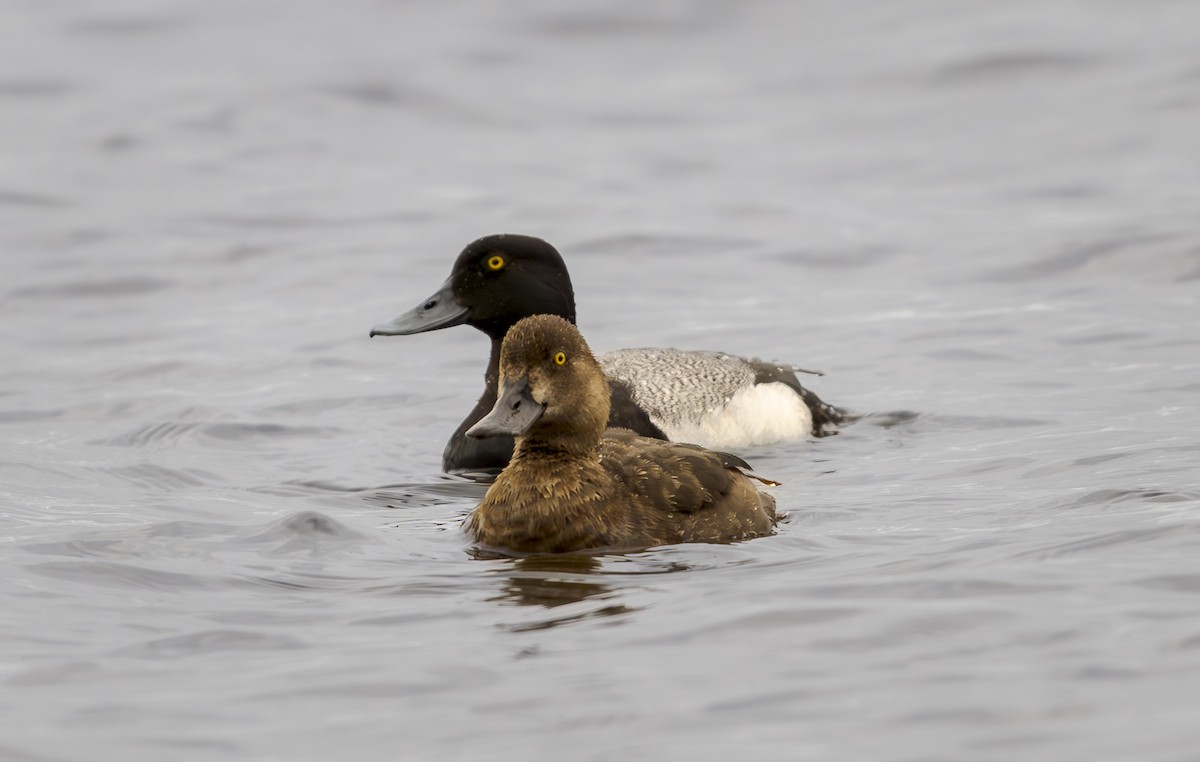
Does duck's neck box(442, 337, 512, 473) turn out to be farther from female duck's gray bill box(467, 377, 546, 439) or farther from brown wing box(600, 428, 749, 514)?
female duck's gray bill box(467, 377, 546, 439)

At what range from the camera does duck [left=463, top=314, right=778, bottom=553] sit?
7699 millimetres

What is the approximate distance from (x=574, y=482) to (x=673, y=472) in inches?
17.8

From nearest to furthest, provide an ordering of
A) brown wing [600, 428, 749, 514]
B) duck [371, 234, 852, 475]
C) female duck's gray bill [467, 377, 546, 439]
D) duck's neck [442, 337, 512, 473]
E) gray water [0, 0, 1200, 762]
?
gray water [0, 0, 1200, 762]
female duck's gray bill [467, 377, 546, 439]
brown wing [600, 428, 749, 514]
duck's neck [442, 337, 512, 473]
duck [371, 234, 852, 475]

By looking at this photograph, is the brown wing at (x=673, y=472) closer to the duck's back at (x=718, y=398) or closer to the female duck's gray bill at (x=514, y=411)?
the female duck's gray bill at (x=514, y=411)

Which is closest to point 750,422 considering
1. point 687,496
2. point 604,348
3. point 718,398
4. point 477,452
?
point 718,398

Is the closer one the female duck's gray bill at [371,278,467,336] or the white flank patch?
the white flank patch

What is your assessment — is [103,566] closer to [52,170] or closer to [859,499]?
[859,499]

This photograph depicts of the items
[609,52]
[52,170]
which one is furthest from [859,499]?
[609,52]

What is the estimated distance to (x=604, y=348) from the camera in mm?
13516

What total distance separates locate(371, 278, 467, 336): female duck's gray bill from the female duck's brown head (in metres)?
2.81

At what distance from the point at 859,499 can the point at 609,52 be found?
14.8 meters

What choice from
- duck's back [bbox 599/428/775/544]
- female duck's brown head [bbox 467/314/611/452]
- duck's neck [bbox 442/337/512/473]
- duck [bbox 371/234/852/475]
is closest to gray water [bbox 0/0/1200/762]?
duck's back [bbox 599/428/775/544]

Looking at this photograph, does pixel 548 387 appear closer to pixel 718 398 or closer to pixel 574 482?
pixel 574 482

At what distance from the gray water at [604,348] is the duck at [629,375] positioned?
463mm
